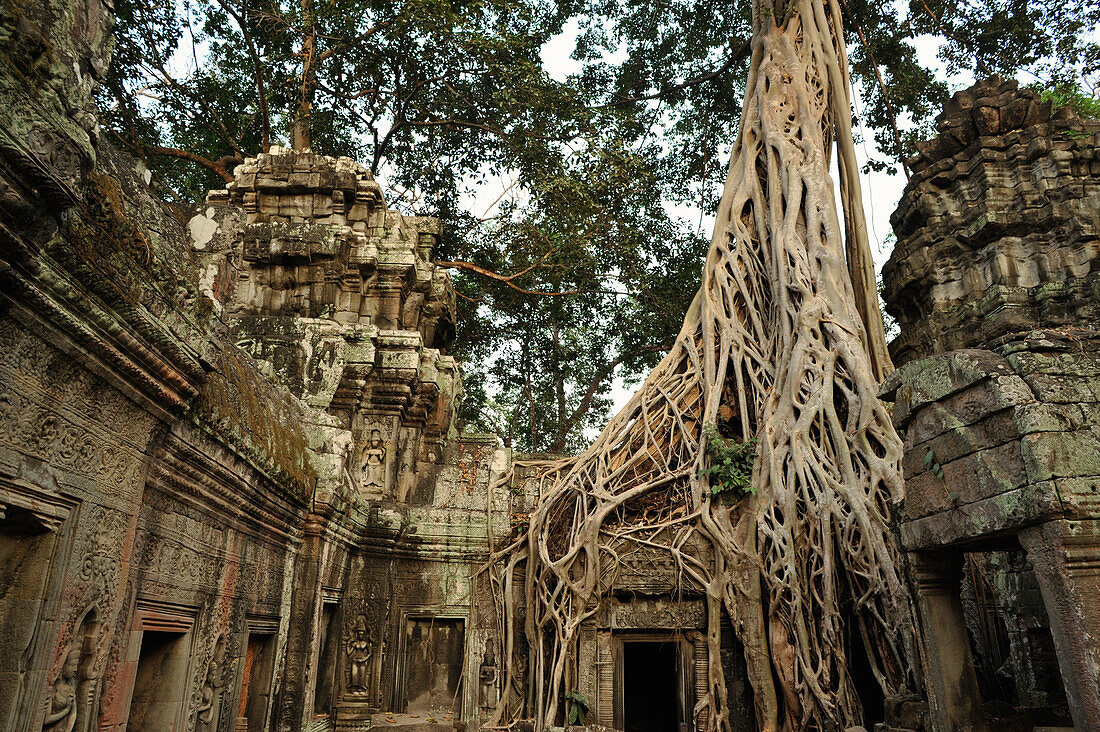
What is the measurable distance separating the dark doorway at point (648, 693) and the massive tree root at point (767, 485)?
3.66m

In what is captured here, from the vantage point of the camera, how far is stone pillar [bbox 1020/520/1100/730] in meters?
2.63

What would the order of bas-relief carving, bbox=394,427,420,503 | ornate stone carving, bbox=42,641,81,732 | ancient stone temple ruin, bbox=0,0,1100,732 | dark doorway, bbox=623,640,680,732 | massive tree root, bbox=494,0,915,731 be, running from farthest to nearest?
dark doorway, bbox=623,640,680,732 → bas-relief carving, bbox=394,427,420,503 → massive tree root, bbox=494,0,915,731 → ornate stone carving, bbox=42,641,81,732 → ancient stone temple ruin, bbox=0,0,1100,732

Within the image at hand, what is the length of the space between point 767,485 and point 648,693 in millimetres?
4554

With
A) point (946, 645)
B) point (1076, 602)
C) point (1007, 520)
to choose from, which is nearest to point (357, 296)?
point (946, 645)

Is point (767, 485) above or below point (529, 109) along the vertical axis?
below

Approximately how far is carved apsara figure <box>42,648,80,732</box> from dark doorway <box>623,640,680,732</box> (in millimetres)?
8329

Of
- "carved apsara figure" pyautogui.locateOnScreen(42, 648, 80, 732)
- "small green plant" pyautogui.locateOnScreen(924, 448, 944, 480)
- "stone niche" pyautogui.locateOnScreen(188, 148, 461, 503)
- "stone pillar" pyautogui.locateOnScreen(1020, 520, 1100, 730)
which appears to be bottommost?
"carved apsara figure" pyautogui.locateOnScreen(42, 648, 80, 732)

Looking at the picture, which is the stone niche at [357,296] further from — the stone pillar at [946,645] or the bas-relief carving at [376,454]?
the stone pillar at [946,645]

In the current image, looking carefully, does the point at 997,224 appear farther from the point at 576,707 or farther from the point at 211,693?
the point at 211,693

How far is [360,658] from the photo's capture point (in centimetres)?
580

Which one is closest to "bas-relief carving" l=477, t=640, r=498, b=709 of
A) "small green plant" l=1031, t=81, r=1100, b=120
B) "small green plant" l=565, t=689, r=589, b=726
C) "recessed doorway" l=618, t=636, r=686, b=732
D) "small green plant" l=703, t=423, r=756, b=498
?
"small green plant" l=565, t=689, r=589, b=726

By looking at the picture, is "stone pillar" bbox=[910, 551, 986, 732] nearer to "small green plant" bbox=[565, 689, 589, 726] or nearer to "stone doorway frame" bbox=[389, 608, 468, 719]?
"small green plant" bbox=[565, 689, 589, 726]

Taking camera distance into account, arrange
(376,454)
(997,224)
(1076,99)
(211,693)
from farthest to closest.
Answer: (1076,99), (997,224), (376,454), (211,693)

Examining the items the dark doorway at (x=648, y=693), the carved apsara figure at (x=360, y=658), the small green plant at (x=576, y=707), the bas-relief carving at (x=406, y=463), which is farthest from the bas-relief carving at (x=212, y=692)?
the dark doorway at (x=648, y=693)
